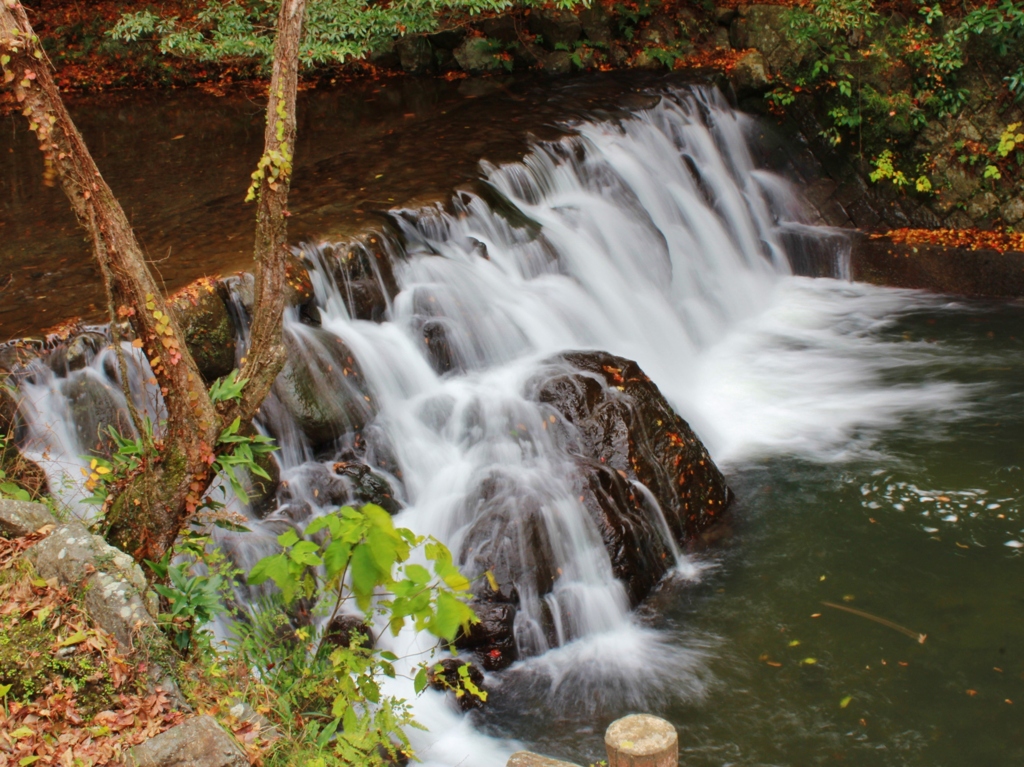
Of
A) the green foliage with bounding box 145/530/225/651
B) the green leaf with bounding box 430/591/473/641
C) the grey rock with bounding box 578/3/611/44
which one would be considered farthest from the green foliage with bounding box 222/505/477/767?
the grey rock with bounding box 578/3/611/44

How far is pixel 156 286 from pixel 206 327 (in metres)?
2.15

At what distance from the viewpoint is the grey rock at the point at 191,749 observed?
338 centimetres

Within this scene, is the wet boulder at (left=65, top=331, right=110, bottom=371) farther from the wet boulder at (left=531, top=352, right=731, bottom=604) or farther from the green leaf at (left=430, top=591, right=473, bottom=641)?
the green leaf at (left=430, top=591, right=473, bottom=641)

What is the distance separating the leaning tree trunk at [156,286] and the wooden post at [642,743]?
7.92 feet

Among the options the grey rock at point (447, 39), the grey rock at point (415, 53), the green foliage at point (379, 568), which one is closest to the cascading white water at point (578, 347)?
the green foliage at point (379, 568)

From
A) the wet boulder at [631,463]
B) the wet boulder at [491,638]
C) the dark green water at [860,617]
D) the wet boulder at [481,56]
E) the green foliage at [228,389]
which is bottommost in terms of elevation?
the dark green water at [860,617]

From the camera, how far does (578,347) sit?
27.7ft

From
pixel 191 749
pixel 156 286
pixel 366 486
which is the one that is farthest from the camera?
pixel 366 486

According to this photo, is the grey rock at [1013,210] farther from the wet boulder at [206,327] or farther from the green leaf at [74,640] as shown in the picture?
the green leaf at [74,640]

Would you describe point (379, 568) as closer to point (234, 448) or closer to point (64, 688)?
point (64, 688)

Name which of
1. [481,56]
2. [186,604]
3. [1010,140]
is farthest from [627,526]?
[481,56]

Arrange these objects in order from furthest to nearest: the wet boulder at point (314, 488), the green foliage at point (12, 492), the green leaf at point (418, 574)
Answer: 1. the wet boulder at point (314, 488)
2. the green foliage at point (12, 492)
3. the green leaf at point (418, 574)

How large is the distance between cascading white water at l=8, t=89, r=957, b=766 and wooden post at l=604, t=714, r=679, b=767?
1.99 meters

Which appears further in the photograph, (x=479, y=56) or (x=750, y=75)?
(x=479, y=56)
